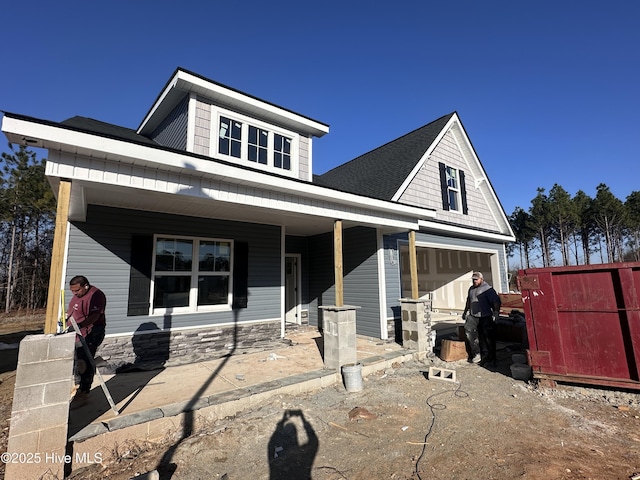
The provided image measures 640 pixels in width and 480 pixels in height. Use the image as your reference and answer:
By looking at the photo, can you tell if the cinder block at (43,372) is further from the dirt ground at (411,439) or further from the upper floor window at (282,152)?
the upper floor window at (282,152)

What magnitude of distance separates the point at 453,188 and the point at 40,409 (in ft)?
38.2

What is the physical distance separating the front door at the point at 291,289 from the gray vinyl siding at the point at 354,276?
0.46m

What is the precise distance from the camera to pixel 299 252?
9656mm

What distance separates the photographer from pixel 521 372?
16.6ft

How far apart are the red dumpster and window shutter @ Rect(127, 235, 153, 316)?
682cm

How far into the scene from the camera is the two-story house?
396cm

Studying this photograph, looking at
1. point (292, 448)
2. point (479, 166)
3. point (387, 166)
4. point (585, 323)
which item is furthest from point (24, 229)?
point (585, 323)

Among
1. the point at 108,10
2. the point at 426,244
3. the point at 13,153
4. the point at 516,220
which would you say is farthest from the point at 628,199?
the point at 13,153

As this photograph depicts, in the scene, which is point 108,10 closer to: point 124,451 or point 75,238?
point 75,238

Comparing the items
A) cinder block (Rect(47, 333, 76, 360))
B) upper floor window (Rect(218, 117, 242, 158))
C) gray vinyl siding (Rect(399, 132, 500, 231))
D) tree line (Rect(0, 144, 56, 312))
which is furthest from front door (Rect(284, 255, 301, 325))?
tree line (Rect(0, 144, 56, 312))

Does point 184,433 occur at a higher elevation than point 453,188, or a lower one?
lower

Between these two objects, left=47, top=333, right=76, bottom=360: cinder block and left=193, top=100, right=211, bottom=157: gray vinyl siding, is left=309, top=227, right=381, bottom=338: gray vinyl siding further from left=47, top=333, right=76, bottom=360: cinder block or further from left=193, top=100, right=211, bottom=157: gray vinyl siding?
left=47, top=333, right=76, bottom=360: cinder block

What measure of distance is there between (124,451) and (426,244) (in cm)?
858

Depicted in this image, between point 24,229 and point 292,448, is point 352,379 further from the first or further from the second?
point 24,229
